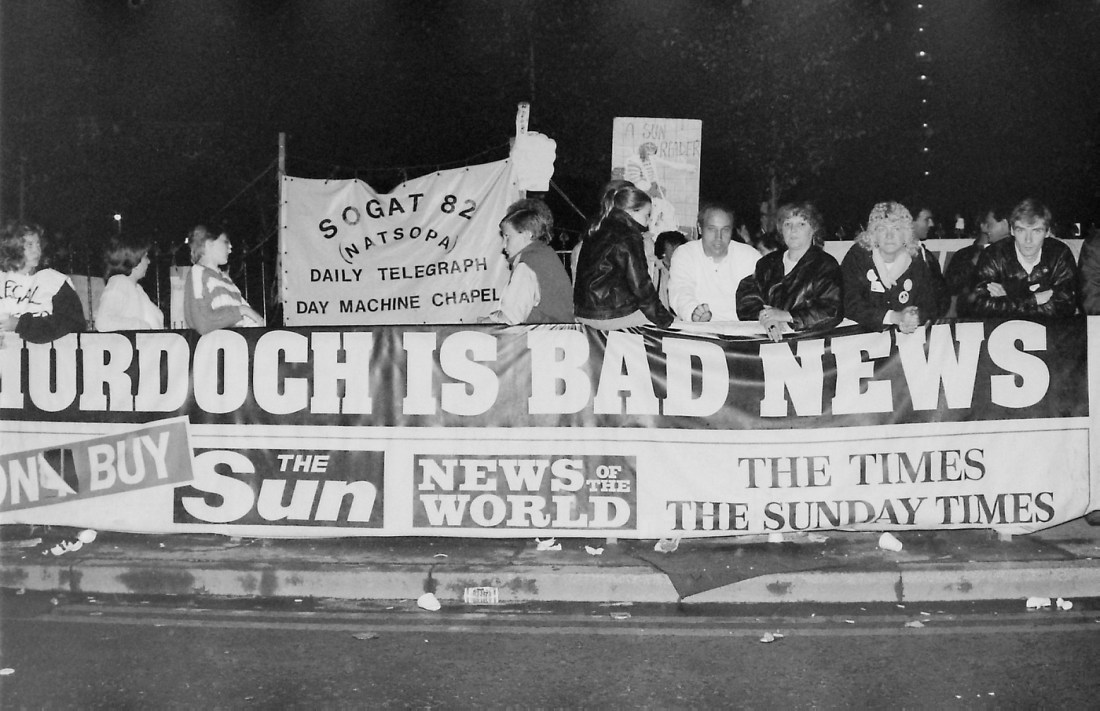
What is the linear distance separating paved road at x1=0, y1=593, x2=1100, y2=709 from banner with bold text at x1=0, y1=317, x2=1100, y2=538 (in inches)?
32.6

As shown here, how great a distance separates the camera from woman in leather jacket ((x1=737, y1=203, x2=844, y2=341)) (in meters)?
6.96

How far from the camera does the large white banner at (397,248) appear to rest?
36.1 ft

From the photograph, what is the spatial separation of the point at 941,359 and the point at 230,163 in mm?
15510

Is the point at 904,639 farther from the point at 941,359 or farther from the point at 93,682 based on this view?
the point at 93,682

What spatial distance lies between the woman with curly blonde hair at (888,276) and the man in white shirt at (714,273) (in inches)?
26.5

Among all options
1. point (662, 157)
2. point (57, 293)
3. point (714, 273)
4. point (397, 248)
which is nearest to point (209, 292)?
point (57, 293)

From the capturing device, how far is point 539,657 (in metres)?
5.20

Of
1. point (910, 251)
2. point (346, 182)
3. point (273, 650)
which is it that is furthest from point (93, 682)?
point (346, 182)

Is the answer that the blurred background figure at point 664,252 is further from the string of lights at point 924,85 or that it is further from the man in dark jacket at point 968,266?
the string of lights at point 924,85

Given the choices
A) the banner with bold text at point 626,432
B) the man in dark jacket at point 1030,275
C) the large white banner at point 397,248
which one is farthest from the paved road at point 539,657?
the large white banner at point 397,248

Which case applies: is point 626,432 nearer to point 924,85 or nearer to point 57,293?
point 57,293

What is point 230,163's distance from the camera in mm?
19656

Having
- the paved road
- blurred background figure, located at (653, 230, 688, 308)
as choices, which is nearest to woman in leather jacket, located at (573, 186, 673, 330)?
the paved road

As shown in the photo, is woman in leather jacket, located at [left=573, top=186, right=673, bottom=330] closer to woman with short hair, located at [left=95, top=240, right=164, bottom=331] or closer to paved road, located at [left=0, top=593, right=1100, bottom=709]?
paved road, located at [left=0, top=593, right=1100, bottom=709]
